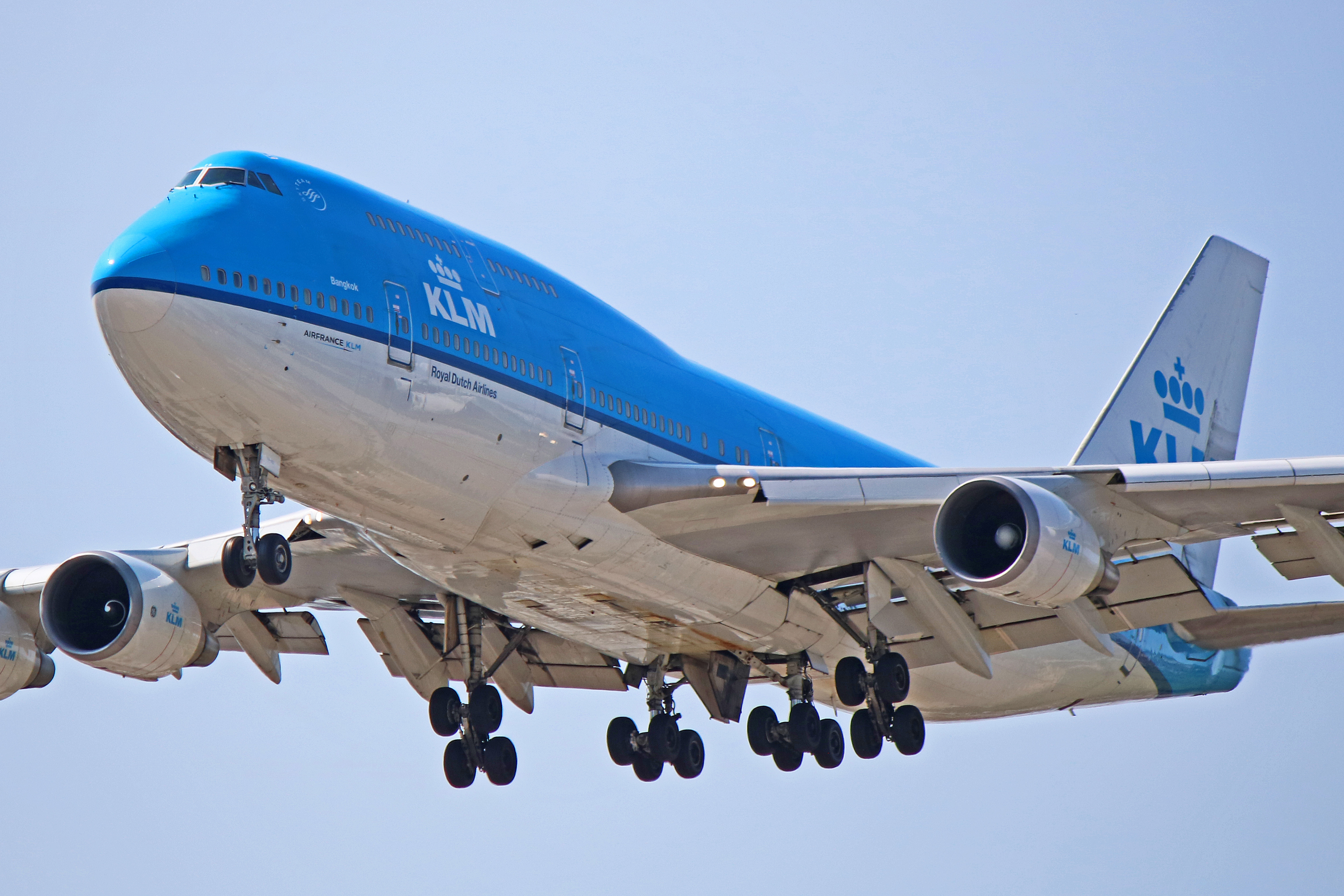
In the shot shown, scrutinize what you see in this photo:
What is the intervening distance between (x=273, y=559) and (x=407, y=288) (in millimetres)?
3161

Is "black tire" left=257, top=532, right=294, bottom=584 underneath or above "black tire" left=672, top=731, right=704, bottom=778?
above

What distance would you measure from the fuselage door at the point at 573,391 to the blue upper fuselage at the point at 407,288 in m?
0.04

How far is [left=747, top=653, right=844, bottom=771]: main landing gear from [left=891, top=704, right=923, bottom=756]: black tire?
3.91ft

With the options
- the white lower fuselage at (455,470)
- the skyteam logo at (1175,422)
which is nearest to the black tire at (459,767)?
the white lower fuselage at (455,470)

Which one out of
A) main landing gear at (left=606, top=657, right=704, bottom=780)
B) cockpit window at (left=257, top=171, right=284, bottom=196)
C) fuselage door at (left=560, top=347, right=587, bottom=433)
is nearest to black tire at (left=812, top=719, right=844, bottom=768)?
main landing gear at (left=606, top=657, right=704, bottom=780)

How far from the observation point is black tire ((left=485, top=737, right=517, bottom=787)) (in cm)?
2241

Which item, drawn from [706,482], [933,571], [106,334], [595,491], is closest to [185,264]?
[106,334]

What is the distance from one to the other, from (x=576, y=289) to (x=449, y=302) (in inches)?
117

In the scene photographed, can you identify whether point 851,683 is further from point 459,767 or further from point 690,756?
point 459,767

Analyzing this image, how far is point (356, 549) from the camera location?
21.5m

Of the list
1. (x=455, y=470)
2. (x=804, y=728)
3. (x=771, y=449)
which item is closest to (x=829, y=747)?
(x=804, y=728)

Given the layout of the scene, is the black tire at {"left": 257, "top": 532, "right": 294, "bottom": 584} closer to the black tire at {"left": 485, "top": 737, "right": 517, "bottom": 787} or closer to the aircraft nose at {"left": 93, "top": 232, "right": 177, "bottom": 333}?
the aircraft nose at {"left": 93, "top": 232, "right": 177, "bottom": 333}

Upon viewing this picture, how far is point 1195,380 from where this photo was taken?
97.6 ft

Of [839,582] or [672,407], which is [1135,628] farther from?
[672,407]
